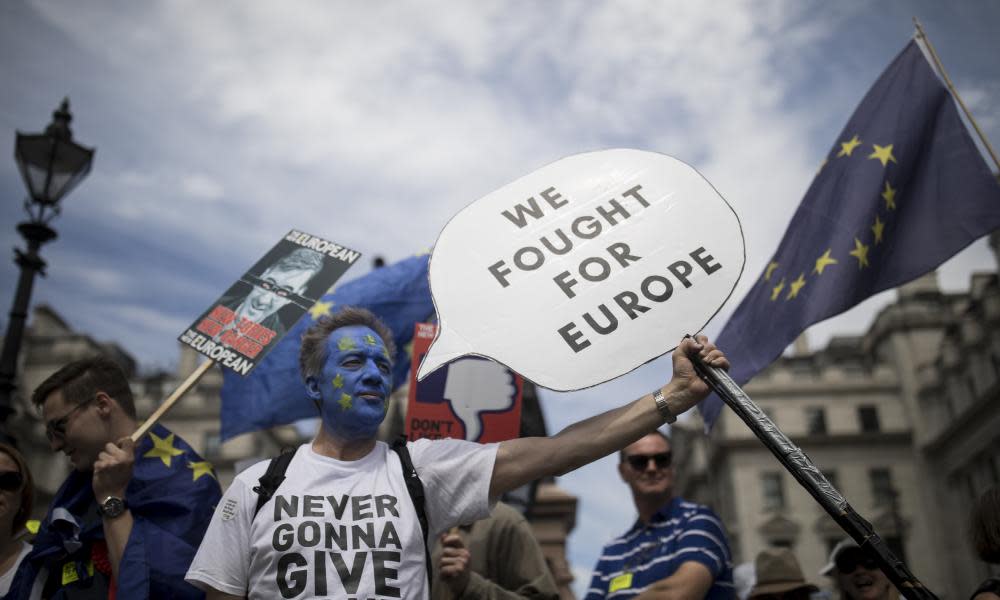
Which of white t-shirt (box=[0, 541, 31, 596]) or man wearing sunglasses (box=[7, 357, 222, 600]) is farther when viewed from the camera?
white t-shirt (box=[0, 541, 31, 596])

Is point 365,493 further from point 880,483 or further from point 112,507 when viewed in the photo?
point 880,483

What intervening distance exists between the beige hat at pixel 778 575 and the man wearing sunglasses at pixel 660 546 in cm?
150

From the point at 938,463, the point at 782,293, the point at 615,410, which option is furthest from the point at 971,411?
the point at 615,410

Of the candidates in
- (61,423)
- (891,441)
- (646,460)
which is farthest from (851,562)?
(891,441)

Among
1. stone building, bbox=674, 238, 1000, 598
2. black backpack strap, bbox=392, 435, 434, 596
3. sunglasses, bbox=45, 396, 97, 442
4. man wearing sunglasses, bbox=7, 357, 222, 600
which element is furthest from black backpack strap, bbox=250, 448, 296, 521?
stone building, bbox=674, 238, 1000, 598

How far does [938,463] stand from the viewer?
1770 inches

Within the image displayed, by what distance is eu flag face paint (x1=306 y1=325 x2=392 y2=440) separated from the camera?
9.17 ft

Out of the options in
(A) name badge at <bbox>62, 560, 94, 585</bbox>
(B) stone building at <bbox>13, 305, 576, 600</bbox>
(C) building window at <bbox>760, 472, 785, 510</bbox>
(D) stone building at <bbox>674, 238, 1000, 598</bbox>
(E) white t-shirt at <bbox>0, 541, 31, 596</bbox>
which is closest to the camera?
(A) name badge at <bbox>62, 560, 94, 585</bbox>

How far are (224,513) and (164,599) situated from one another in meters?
0.66

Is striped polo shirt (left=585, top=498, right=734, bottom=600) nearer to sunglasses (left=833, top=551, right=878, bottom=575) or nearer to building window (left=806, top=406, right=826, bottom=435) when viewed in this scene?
sunglasses (left=833, top=551, right=878, bottom=575)

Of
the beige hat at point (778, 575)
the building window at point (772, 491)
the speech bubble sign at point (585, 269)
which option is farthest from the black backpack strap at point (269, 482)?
the building window at point (772, 491)

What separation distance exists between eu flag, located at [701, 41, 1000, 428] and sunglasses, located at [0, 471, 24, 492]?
349cm

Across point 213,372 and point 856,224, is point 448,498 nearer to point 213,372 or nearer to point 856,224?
point 856,224

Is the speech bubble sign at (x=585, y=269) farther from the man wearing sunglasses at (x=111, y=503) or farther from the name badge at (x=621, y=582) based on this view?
the name badge at (x=621, y=582)
